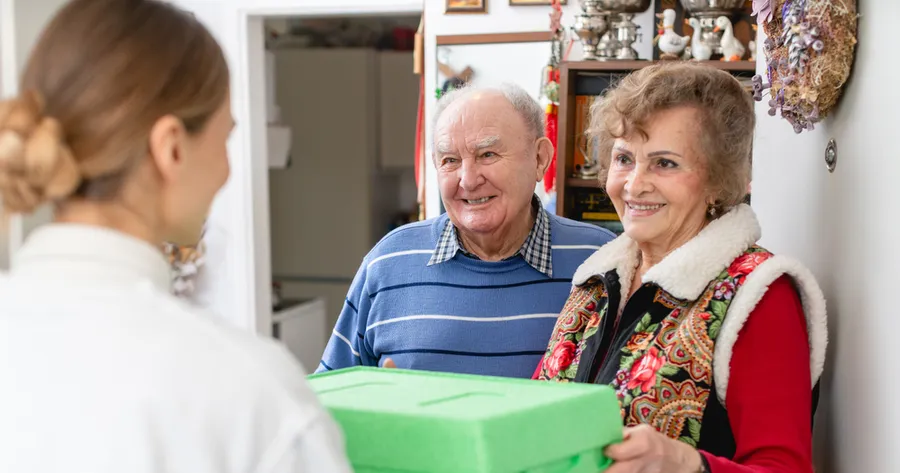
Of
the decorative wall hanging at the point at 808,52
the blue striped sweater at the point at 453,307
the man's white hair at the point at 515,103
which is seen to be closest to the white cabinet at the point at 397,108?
the man's white hair at the point at 515,103

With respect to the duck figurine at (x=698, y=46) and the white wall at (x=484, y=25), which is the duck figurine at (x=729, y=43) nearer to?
the duck figurine at (x=698, y=46)

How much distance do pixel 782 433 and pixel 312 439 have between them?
67 cm

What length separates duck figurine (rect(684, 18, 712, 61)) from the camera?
3592 mm

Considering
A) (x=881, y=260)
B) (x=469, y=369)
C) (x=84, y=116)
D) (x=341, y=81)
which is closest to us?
(x=84, y=116)

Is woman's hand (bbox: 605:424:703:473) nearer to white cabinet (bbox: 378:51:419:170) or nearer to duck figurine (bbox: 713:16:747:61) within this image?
duck figurine (bbox: 713:16:747:61)

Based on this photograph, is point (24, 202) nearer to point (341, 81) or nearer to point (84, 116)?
point (84, 116)

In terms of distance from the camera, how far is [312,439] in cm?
83

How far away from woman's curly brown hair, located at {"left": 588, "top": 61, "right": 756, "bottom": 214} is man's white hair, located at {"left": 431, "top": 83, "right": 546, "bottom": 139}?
0.59 meters

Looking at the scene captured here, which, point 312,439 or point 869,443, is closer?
point 312,439

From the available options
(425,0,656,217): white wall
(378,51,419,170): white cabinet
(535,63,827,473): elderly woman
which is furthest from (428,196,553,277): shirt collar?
(378,51,419,170): white cabinet

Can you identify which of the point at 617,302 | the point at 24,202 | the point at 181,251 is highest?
the point at 24,202

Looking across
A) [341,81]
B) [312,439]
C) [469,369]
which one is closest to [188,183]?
[312,439]

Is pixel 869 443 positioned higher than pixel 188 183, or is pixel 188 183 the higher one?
pixel 188 183

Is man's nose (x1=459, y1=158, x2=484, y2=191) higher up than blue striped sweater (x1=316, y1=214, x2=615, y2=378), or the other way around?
man's nose (x1=459, y1=158, x2=484, y2=191)
